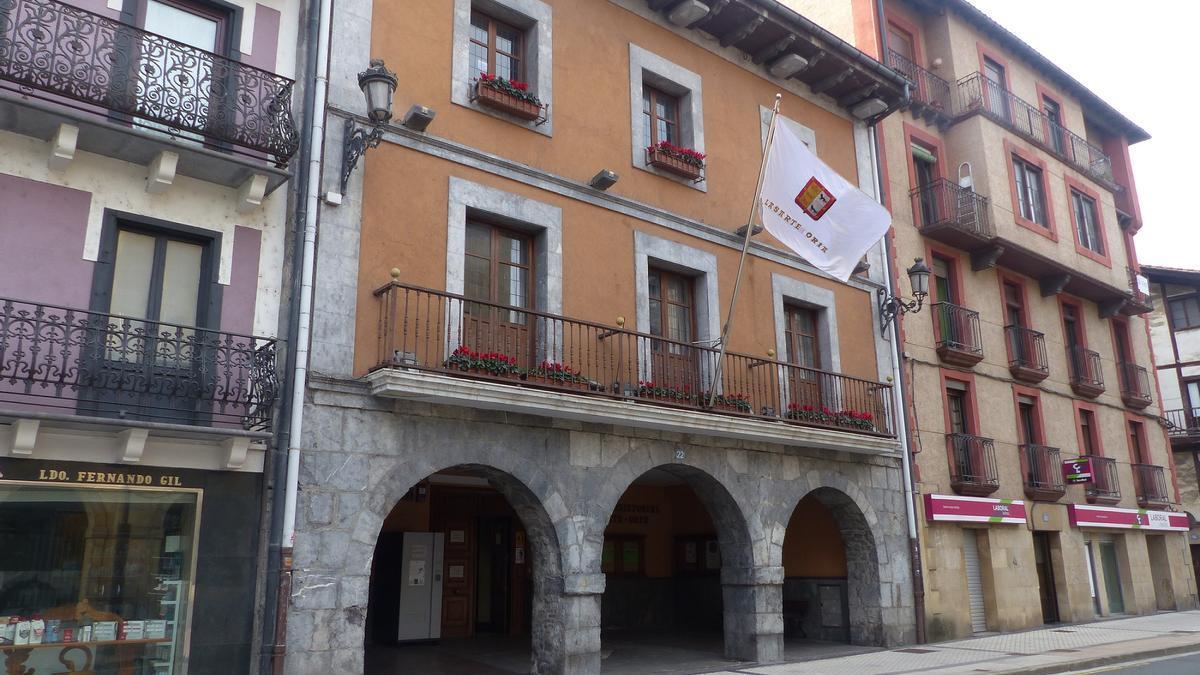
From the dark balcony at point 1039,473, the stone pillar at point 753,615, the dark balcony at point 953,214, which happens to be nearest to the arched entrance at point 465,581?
the stone pillar at point 753,615

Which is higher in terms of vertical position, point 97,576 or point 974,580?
point 97,576

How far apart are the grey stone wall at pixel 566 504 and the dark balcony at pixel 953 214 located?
5.47 m

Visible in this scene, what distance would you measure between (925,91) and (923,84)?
6.3 inches

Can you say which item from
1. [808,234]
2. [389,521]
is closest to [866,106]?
[808,234]

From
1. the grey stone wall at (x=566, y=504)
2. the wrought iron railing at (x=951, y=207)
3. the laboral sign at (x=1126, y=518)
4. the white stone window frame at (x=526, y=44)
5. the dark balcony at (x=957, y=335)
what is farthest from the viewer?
the laboral sign at (x=1126, y=518)

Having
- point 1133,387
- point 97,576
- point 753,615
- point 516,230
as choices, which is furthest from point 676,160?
point 1133,387

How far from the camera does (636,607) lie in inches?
738

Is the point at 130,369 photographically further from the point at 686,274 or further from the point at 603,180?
the point at 686,274

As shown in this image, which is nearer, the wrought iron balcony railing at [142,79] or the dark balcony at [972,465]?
the wrought iron balcony railing at [142,79]

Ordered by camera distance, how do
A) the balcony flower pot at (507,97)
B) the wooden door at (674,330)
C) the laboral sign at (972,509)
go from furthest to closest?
the laboral sign at (972,509)
the wooden door at (674,330)
the balcony flower pot at (507,97)

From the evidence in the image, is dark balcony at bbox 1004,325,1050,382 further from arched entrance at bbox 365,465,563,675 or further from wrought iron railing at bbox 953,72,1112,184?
arched entrance at bbox 365,465,563,675

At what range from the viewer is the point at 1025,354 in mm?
21062

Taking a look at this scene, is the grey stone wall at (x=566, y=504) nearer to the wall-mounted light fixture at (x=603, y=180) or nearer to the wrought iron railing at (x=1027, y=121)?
the wall-mounted light fixture at (x=603, y=180)

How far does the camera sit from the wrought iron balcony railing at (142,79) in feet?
28.9
